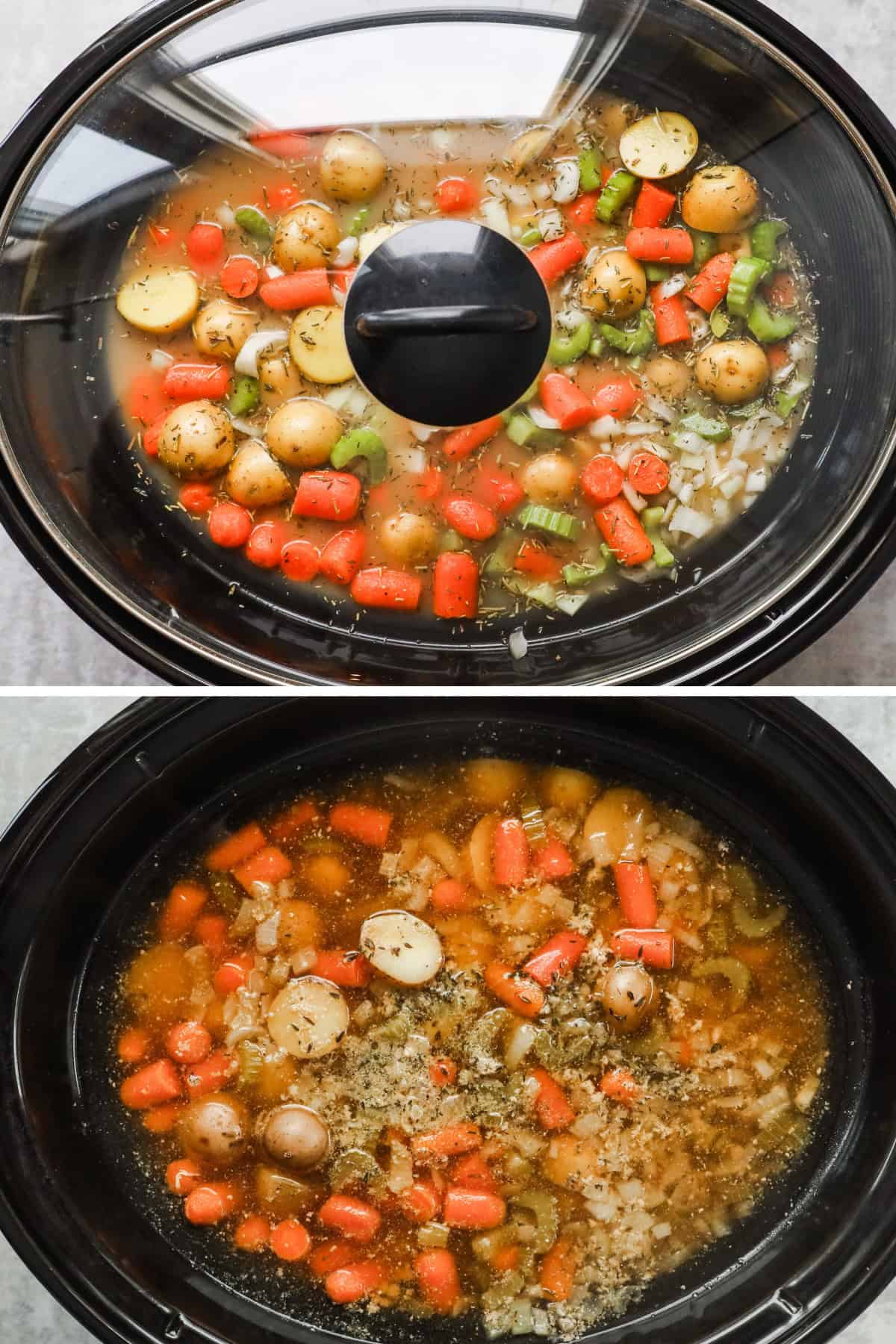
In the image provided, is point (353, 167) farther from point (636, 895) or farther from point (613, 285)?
point (636, 895)

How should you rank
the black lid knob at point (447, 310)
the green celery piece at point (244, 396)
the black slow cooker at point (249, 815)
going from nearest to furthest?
the black lid knob at point (447, 310), the green celery piece at point (244, 396), the black slow cooker at point (249, 815)

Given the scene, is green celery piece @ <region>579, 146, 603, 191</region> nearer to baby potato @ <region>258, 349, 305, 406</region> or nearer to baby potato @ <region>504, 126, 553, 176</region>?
baby potato @ <region>504, 126, 553, 176</region>

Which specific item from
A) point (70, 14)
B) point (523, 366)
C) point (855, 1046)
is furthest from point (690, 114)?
point (855, 1046)

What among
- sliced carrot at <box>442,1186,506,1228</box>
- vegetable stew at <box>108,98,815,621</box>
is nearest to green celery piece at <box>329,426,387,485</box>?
vegetable stew at <box>108,98,815,621</box>

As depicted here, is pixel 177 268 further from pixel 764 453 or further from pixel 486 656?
pixel 764 453

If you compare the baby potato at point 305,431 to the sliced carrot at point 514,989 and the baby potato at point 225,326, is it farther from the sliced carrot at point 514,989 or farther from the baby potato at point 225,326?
the sliced carrot at point 514,989

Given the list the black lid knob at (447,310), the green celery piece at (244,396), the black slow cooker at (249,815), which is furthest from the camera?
the black slow cooker at (249,815)

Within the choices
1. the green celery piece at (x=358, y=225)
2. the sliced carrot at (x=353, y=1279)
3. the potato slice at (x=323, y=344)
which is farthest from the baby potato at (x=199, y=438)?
the sliced carrot at (x=353, y=1279)
